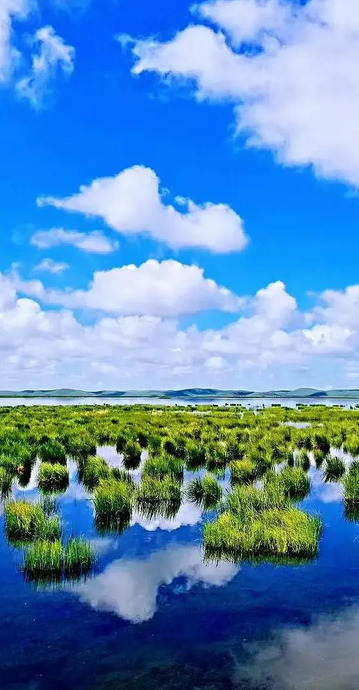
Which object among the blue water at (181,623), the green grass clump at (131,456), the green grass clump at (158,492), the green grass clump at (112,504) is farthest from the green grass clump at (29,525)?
the green grass clump at (131,456)

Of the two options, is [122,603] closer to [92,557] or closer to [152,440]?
[92,557]

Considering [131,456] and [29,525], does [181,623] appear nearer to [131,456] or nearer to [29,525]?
[29,525]

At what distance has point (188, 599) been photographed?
10.0m

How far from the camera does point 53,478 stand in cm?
2012

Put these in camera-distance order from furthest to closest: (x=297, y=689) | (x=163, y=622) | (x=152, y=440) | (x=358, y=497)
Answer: (x=152, y=440)
(x=358, y=497)
(x=163, y=622)
(x=297, y=689)

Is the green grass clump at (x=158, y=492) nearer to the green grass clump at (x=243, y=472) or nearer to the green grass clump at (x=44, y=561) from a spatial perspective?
the green grass clump at (x=243, y=472)

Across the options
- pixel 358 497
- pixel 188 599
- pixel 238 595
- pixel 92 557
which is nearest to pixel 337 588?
pixel 238 595

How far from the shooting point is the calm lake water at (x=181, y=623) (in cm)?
737

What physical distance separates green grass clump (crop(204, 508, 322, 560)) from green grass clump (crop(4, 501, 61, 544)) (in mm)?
3702

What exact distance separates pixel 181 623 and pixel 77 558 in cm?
302

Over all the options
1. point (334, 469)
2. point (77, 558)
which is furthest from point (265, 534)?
point (334, 469)

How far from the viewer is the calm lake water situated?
737 centimetres

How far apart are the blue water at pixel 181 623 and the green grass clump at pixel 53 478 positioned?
23.3 ft

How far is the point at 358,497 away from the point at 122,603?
410 inches
